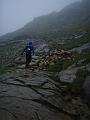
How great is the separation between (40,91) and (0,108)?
3216mm

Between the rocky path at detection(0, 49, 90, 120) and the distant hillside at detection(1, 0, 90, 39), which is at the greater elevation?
the distant hillside at detection(1, 0, 90, 39)

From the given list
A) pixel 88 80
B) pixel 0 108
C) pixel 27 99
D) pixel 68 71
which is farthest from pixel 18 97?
pixel 68 71

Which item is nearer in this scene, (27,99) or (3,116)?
(3,116)

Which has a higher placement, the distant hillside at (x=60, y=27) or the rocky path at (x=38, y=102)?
the distant hillside at (x=60, y=27)

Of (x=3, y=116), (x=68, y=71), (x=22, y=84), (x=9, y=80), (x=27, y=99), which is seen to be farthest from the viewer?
(x=68, y=71)

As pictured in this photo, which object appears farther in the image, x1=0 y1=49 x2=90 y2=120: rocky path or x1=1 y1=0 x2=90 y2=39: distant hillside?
x1=1 y1=0 x2=90 y2=39: distant hillside

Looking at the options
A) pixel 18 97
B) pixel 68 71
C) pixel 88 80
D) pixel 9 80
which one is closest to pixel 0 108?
pixel 18 97

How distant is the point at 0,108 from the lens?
33.1 feet

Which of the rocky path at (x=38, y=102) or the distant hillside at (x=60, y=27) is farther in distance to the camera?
the distant hillside at (x=60, y=27)

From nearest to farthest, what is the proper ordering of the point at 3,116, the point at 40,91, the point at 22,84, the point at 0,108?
the point at 3,116, the point at 0,108, the point at 40,91, the point at 22,84

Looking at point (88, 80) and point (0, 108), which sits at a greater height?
point (88, 80)

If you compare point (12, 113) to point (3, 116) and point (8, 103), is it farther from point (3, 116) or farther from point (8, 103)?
point (8, 103)

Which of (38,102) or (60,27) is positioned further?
(60,27)

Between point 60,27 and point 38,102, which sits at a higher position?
point 60,27
